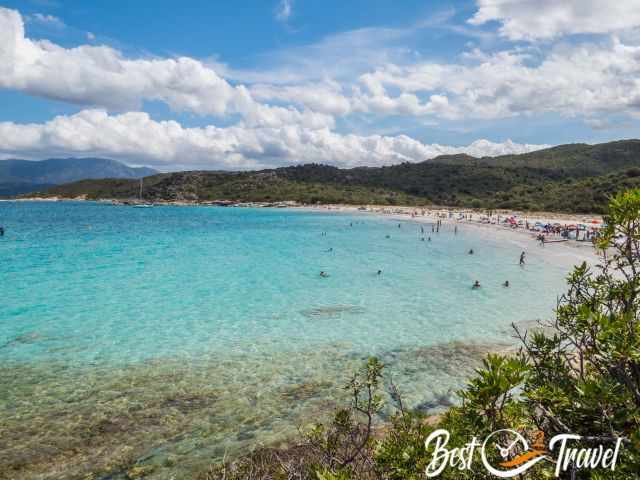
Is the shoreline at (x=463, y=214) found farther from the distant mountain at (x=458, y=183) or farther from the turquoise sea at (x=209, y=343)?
the turquoise sea at (x=209, y=343)

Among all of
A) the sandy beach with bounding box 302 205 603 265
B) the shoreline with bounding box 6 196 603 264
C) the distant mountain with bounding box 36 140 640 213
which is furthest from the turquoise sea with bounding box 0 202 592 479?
the distant mountain with bounding box 36 140 640 213

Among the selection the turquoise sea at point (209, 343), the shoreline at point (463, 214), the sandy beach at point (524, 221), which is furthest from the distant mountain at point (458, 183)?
the turquoise sea at point (209, 343)

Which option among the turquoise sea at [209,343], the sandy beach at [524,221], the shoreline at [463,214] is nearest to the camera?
the turquoise sea at [209,343]

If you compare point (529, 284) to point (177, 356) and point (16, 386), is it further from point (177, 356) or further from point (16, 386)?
point (16, 386)

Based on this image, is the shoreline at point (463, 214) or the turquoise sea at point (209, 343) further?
the shoreline at point (463, 214)

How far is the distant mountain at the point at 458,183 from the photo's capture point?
93062 millimetres

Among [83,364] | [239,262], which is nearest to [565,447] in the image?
[83,364]

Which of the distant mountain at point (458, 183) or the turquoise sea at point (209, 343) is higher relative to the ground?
the distant mountain at point (458, 183)

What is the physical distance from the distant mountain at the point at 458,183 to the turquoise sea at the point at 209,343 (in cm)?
6684

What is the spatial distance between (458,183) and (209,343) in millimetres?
140314

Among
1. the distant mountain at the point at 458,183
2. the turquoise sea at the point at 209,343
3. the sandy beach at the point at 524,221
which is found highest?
the distant mountain at the point at 458,183

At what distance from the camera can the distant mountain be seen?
93.1m

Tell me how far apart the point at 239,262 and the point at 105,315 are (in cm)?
1748

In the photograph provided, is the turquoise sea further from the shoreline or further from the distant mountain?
the distant mountain
